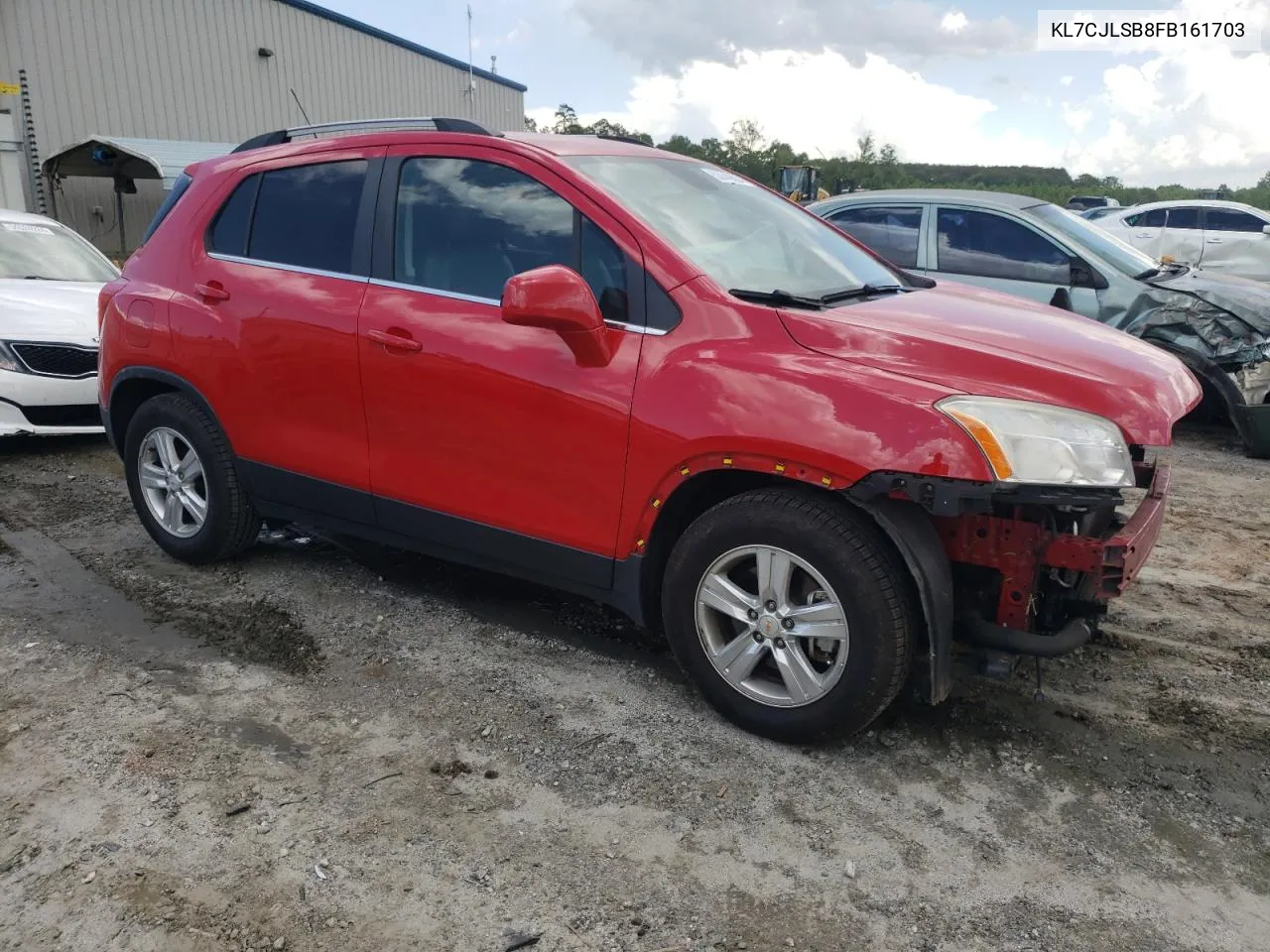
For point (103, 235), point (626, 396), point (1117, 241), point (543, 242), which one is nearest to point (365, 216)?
point (543, 242)

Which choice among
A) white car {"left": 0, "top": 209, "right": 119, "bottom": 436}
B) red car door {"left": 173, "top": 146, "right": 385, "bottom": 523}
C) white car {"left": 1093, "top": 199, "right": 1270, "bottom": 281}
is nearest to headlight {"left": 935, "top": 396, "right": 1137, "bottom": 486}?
red car door {"left": 173, "top": 146, "right": 385, "bottom": 523}

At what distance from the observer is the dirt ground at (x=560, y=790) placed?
2402mm

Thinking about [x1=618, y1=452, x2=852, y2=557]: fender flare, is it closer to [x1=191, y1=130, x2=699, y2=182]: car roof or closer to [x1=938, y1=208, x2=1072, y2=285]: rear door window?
[x1=191, y1=130, x2=699, y2=182]: car roof

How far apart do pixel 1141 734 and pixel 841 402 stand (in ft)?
5.05

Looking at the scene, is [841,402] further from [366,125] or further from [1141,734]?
[366,125]

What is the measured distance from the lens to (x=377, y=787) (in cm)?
292

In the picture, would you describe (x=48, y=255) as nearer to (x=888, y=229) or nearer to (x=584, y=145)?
(x=584, y=145)

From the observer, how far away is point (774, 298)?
3.19 meters

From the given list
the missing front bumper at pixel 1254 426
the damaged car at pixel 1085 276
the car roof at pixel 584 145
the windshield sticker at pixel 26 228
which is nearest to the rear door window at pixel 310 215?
the car roof at pixel 584 145

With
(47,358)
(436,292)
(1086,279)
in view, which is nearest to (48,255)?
(47,358)

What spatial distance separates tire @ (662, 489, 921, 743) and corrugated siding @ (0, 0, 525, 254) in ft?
70.2

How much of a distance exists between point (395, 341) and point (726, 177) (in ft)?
5.07

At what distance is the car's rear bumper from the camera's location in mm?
6422

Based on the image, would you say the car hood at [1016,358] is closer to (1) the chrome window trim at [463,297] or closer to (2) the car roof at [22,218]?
(1) the chrome window trim at [463,297]
